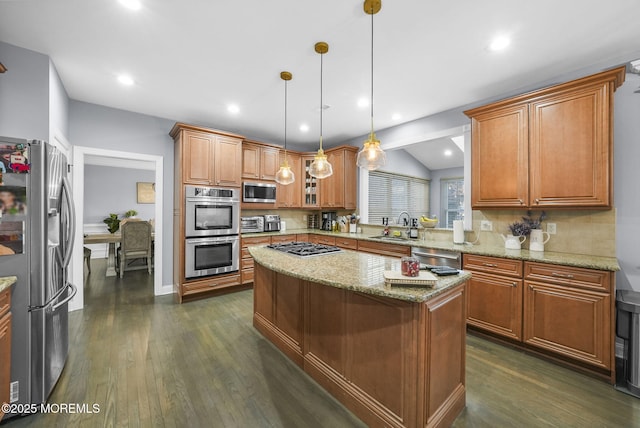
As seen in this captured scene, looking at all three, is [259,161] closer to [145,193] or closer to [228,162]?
[228,162]

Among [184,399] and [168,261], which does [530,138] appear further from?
[168,261]

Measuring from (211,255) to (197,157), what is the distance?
1.51 m

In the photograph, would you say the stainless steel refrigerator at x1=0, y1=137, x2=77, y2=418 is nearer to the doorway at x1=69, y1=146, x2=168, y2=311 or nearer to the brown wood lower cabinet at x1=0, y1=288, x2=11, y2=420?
the brown wood lower cabinet at x1=0, y1=288, x2=11, y2=420

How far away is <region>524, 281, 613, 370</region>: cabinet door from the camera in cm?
206

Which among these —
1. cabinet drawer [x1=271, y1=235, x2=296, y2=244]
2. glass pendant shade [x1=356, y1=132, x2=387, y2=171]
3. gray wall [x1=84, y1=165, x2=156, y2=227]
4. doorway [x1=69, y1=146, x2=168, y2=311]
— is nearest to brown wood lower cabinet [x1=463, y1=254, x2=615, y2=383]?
glass pendant shade [x1=356, y1=132, x2=387, y2=171]

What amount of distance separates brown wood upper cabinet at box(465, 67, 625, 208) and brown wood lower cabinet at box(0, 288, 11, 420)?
4.07 meters

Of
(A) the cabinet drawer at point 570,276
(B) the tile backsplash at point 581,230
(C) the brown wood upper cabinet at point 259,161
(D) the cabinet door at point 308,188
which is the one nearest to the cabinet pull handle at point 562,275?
(A) the cabinet drawer at point 570,276

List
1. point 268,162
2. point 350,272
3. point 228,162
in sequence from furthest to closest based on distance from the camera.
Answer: point 268,162 < point 228,162 < point 350,272

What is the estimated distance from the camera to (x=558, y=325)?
2.26m

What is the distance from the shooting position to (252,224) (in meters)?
4.81

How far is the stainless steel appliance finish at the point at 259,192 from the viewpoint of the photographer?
4.59m

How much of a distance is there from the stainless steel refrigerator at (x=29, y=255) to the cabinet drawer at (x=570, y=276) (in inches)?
153

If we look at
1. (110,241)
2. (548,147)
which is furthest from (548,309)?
(110,241)

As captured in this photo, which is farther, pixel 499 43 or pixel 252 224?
pixel 252 224
